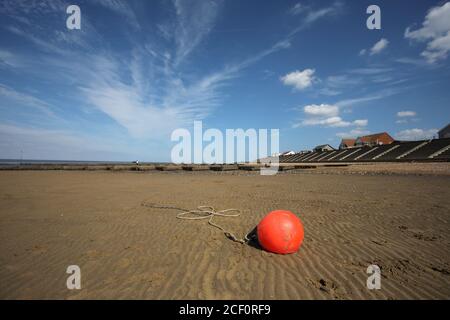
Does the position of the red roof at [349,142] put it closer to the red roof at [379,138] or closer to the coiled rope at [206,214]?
the red roof at [379,138]

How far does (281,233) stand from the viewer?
14.9 ft

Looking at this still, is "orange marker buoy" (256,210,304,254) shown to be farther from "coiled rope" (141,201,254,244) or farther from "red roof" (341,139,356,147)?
"red roof" (341,139,356,147)

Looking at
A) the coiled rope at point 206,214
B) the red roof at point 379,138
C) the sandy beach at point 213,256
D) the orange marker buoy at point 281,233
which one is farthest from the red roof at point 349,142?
the orange marker buoy at point 281,233

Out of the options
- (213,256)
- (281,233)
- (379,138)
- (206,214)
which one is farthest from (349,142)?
(213,256)

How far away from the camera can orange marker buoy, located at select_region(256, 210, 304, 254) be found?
4.53m

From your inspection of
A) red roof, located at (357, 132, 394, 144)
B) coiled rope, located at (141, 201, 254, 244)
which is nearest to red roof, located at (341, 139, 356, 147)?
red roof, located at (357, 132, 394, 144)

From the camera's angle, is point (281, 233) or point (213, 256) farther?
point (213, 256)

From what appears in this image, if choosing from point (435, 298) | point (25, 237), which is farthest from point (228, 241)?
point (25, 237)

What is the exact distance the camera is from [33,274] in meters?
3.96

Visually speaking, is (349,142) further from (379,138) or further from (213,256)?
(213,256)

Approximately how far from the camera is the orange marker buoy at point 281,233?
14.9 feet

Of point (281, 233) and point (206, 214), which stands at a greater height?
point (281, 233)

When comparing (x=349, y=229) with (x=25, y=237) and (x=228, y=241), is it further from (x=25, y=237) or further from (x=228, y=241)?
(x=25, y=237)
